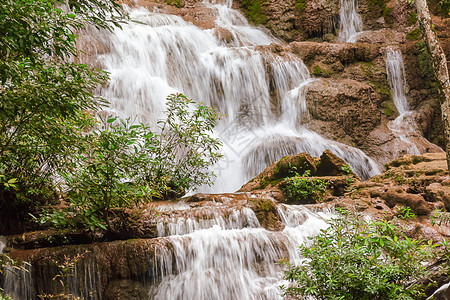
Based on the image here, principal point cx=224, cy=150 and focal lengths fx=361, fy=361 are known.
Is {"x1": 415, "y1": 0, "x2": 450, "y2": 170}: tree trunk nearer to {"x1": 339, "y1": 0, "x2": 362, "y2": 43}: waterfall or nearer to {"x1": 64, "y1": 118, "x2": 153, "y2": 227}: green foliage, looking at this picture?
{"x1": 64, "y1": 118, "x2": 153, "y2": 227}: green foliage

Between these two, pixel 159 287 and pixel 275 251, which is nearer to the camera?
pixel 159 287

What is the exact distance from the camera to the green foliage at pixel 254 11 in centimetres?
1998

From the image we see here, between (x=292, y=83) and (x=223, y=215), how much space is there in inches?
410

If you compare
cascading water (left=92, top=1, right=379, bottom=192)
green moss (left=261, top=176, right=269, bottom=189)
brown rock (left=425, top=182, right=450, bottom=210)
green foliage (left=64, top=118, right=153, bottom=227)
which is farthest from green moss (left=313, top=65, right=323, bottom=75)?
green foliage (left=64, top=118, right=153, bottom=227)

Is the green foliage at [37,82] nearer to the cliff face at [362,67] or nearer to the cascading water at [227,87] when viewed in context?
the cascading water at [227,87]

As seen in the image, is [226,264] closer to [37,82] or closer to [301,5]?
[37,82]

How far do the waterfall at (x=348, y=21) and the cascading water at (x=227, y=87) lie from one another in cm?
531

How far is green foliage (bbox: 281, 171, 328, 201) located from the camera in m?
8.11

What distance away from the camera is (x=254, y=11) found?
802 inches

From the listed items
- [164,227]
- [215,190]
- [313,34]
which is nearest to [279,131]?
[215,190]

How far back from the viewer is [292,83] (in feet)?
50.0

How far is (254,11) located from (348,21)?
516 cm

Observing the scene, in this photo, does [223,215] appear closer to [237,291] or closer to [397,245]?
[237,291]

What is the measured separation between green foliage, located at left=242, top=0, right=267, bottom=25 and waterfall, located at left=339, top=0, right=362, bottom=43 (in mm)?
4164
